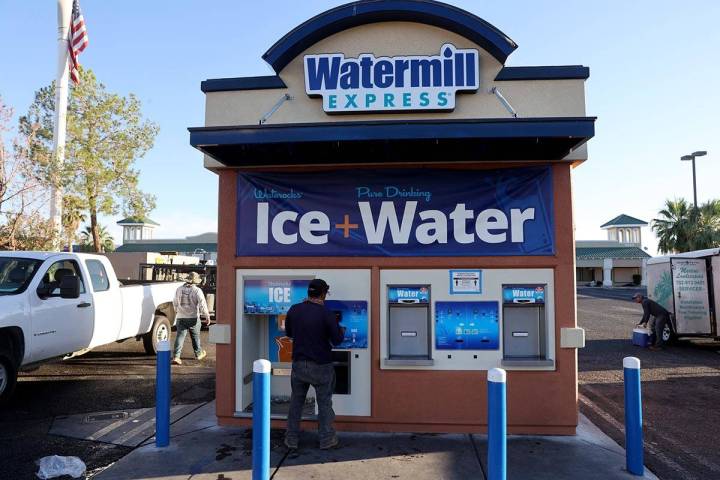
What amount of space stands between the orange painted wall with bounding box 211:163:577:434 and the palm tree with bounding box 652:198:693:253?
125 feet

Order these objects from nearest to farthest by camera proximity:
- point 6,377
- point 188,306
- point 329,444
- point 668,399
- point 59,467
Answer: point 59,467 < point 329,444 < point 6,377 < point 668,399 < point 188,306

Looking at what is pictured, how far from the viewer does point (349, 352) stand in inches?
248

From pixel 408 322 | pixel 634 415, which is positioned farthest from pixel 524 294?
pixel 634 415

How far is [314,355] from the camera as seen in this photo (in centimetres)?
529

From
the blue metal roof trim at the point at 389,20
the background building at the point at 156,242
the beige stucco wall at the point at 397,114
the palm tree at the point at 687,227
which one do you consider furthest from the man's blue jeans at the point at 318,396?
the background building at the point at 156,242

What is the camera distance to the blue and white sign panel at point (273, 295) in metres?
6.36

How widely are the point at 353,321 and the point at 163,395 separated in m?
2.30

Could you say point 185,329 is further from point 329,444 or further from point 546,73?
point 546,73

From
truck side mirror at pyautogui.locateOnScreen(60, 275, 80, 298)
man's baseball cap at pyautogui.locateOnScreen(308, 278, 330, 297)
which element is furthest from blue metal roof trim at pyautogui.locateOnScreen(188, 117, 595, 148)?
truck side mirror at pyautogui.locateOnScreen(60, 275, 80, 298)

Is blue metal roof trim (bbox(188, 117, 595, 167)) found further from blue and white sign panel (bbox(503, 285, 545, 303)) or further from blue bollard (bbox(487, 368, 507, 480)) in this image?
blue bollard (bbox(487, 368, 507, 480))

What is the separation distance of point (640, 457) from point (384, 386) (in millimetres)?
2744

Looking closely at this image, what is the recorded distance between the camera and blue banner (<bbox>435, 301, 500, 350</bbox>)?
20.1ft

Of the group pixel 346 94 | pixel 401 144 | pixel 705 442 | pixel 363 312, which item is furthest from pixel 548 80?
pixel 705 442

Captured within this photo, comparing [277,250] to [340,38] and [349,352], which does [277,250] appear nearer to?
[349,352]
